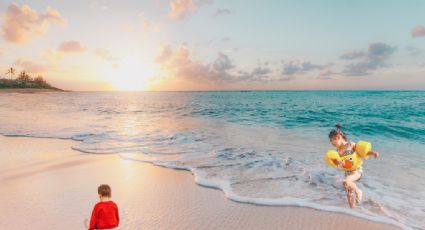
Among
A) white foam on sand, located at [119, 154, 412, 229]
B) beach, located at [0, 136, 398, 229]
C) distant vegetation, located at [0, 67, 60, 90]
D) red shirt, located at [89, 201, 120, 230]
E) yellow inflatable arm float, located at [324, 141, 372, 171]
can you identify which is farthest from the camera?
distant vegetation, located at [0, 67, 60, 90]

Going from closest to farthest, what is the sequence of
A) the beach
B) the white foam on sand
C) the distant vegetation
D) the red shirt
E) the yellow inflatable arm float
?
1. the red shirt
2. the yellow inflatable arm float
3. the beach
4. the white foam on sand
5. the distant vegetation

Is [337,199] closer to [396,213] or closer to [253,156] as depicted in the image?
[396,213]

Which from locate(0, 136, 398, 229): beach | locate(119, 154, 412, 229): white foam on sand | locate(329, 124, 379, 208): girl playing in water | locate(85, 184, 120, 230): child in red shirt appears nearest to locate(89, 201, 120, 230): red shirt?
locate(85, 184, 120, 230): child in red shirt

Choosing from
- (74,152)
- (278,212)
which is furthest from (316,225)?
(74,152)

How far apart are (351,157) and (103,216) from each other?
379 cm

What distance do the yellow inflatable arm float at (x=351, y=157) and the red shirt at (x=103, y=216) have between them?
3278mm

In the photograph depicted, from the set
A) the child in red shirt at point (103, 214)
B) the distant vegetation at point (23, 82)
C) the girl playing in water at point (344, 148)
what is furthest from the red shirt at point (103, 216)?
the distant vegetation at point (23, 82)

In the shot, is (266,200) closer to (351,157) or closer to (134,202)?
(351,157)

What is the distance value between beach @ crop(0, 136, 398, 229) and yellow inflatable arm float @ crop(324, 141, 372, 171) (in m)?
1.03

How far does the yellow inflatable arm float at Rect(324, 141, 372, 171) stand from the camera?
4855 millimetres

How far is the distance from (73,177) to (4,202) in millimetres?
1717

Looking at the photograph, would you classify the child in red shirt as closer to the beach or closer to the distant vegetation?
the beach

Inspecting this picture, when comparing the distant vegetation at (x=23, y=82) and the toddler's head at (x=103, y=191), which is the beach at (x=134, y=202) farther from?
the distant vegetation at (x=23, y=82)

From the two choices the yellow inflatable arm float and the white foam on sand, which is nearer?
the yellow inflatable arm float
